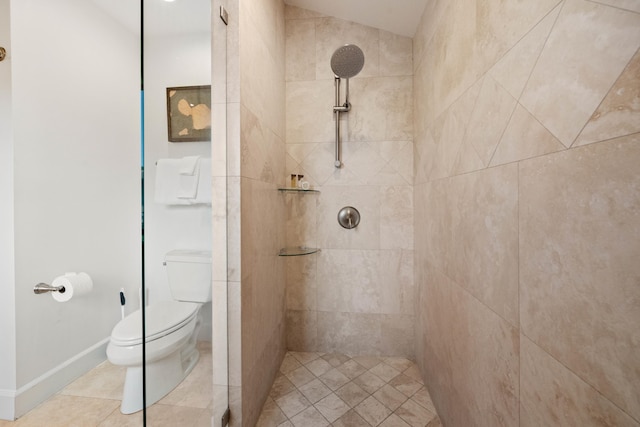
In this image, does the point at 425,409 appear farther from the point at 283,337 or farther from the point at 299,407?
the point at 283,337

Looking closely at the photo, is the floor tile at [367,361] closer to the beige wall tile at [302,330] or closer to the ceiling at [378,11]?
the beige wall tile at [302,330]

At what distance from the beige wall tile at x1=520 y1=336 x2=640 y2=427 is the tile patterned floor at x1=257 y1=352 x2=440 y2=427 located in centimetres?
83

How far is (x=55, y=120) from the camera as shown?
4.81ft

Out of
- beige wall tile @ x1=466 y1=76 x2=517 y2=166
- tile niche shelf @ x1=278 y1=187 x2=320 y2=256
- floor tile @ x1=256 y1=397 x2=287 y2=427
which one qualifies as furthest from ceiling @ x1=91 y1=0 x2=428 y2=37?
floor tile @ x1=256 y1=397 x2=287 y2=427

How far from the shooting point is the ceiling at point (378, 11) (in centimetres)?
144

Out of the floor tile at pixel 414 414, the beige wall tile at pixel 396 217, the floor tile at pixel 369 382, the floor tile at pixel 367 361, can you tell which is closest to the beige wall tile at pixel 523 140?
the beige wall tile at pixel 396 217

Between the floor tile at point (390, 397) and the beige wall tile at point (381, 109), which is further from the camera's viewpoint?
the beige wall tile at point (381, 109)

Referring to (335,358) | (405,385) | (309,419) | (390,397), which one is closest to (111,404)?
(309,419)

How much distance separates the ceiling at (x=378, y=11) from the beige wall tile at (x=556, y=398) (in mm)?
1692

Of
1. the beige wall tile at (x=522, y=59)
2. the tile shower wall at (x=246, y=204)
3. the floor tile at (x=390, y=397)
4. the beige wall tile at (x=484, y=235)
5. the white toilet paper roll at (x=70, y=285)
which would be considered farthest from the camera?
the white toilet paper roll at (x=70, y=285)

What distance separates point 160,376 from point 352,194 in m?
1.37

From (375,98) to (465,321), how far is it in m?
1.43

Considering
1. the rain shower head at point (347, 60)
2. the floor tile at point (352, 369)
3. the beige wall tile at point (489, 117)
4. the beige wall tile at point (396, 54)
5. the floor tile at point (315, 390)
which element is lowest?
the floor tile at point (315, 390)

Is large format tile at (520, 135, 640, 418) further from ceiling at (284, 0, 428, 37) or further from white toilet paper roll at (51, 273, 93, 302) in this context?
white toilet paper roll at (51, 273, 93, 302)
